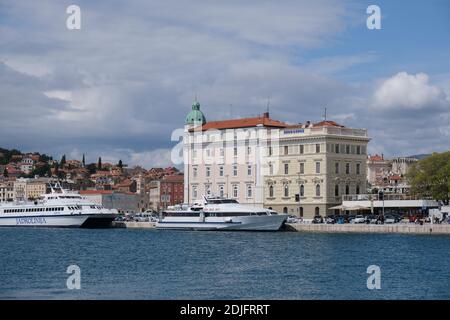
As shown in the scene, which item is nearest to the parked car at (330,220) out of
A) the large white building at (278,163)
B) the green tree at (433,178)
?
the large white building at (278,163)

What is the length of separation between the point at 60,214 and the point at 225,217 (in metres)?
21.5

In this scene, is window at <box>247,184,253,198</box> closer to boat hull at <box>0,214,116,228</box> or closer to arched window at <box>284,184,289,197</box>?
arched window at <box>284,184,289,197</box>

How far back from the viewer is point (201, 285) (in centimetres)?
3381

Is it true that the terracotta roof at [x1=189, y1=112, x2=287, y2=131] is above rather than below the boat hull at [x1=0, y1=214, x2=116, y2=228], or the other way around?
above

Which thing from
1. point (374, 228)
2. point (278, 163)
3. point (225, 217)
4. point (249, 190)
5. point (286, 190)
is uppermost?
point (278, 163)

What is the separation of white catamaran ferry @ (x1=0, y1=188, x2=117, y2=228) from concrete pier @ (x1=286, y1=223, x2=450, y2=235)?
22.4 meters

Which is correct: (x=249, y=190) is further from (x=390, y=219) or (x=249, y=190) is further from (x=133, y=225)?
(x=390, y=219)

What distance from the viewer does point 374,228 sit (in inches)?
2968

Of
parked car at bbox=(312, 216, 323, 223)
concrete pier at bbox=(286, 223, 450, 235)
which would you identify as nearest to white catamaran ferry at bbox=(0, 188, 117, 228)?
parked car at bbox=(312, 216, 323, 223)

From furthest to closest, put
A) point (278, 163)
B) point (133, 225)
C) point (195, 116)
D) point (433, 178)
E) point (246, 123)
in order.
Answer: point (195, 116) < point (246, 123) < point (278, 163) < point (133, 225) < point (433, 178)

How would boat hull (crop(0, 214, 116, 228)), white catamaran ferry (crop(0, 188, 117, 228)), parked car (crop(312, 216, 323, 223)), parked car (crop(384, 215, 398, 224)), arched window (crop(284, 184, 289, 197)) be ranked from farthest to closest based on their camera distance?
arched window (crop(284, 184, 289, 197)) → white catamaran ferry (crop(0, 188, 117, 228)) → boat hull (crop(0, 214, 116, 228)) → parked car (crop(312, 216, 323, 223)) → parked car (crop(384, 215, 398, 224))

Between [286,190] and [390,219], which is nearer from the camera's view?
[390,219]

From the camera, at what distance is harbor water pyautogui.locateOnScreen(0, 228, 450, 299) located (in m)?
31.7

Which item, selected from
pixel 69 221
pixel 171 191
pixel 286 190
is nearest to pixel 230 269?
pixel 69 221
